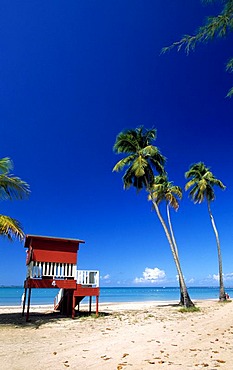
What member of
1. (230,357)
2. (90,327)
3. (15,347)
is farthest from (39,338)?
(230,357)

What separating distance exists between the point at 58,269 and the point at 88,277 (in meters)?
1.74

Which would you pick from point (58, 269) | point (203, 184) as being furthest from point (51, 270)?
point (203, 184)

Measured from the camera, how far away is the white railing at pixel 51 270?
15016 millimetres

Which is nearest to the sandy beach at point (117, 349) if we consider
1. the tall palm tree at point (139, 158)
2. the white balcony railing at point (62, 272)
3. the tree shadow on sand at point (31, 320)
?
the tree shadow on sand at point (31, 320)

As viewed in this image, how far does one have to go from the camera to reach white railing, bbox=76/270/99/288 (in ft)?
52.2

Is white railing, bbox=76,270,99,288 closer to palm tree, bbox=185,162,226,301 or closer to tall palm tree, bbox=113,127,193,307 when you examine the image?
tall palm tree, bbox=113,127,193,307

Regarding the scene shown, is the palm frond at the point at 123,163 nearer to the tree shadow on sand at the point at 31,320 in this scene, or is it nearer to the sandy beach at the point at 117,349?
the tree shadow on sand at the point at 31,320

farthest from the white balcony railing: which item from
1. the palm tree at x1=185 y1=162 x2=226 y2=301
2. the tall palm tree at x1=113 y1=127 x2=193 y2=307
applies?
the palm tree at x1=185 y1=162 x2=226 y2=301

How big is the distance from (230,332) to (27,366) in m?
6.87

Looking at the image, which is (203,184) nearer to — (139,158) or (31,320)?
(139,158)

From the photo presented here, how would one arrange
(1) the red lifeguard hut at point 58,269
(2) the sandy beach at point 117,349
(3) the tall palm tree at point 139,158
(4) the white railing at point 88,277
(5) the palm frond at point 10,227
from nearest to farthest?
(2) the sandy beach at point 117,349
(5) the palm frond at point 10,227
(1) the red lifeguard hut at point 58,269
(4) the white railing at point 88,277
(3) the tall palm tree at point 139,158

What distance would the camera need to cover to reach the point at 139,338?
29.9 feet

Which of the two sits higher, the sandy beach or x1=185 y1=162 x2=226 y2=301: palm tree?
x1=185 y1=162 x2=226 y2=301: palm tree

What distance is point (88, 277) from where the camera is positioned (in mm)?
16078
